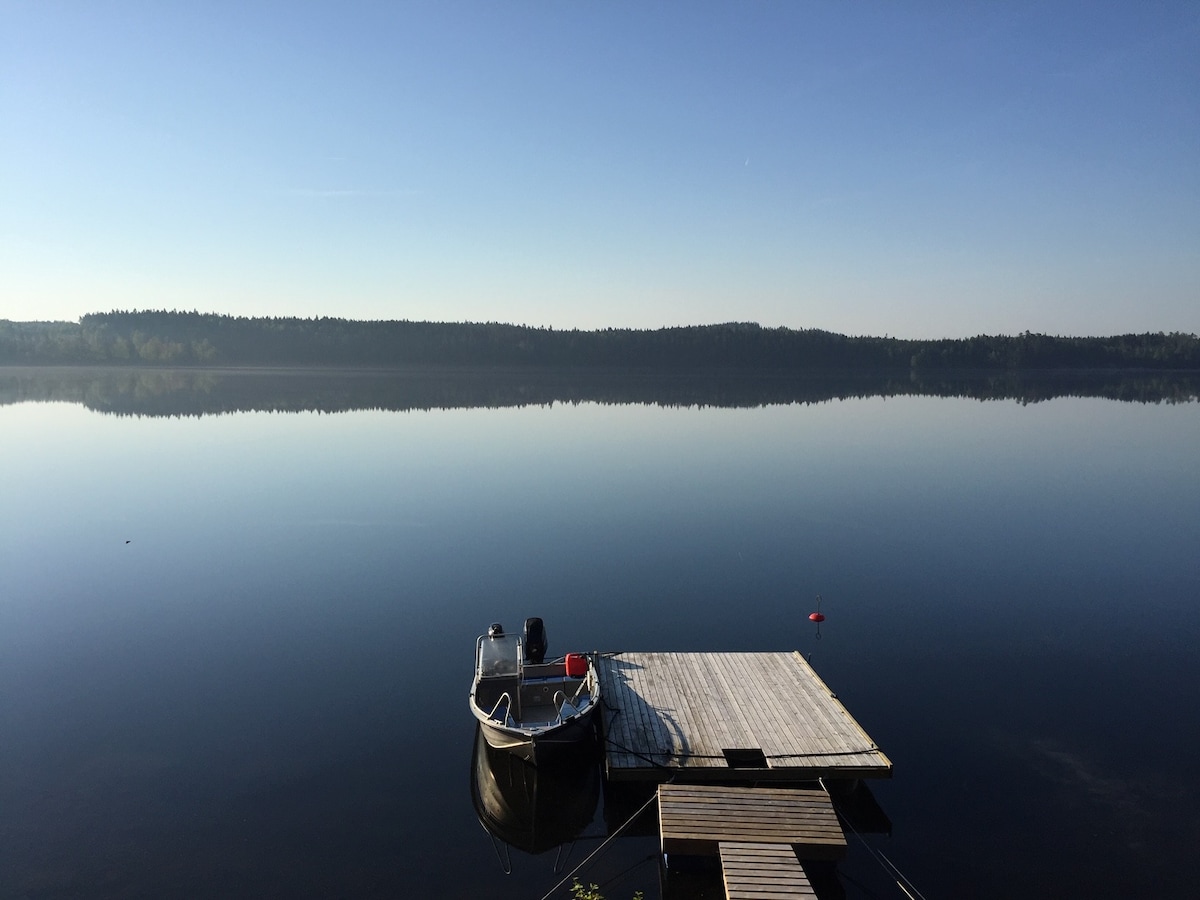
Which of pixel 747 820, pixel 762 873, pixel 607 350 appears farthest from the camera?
pixel 607 350

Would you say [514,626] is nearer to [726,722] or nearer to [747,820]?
[726,722]

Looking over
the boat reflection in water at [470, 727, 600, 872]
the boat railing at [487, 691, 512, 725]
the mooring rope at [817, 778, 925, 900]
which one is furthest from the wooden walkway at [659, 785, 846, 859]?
the boat railing at [487, 691, 512, 725]

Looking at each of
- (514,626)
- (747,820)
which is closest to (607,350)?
(514,626)

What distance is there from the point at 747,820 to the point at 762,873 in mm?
1202

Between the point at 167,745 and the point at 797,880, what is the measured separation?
518 inches

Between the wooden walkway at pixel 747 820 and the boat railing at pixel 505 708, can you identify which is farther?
the boat railing at pixel 505 708

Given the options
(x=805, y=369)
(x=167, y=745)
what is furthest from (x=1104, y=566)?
(x=805, y=369)

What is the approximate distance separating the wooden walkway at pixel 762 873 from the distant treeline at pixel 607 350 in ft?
543

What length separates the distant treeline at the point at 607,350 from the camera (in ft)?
584

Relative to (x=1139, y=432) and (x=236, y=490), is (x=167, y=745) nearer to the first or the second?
(x=236, y=490)

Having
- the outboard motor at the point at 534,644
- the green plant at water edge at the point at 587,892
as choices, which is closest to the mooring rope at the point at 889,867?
the green plant at water edge at the point at 587,892

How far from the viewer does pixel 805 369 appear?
179000 millimetres

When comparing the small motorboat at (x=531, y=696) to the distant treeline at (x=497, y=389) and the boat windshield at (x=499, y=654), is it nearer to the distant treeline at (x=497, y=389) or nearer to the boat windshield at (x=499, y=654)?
the boat windshield at (x=499, y=654)

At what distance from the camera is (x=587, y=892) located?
12547 millimetres
